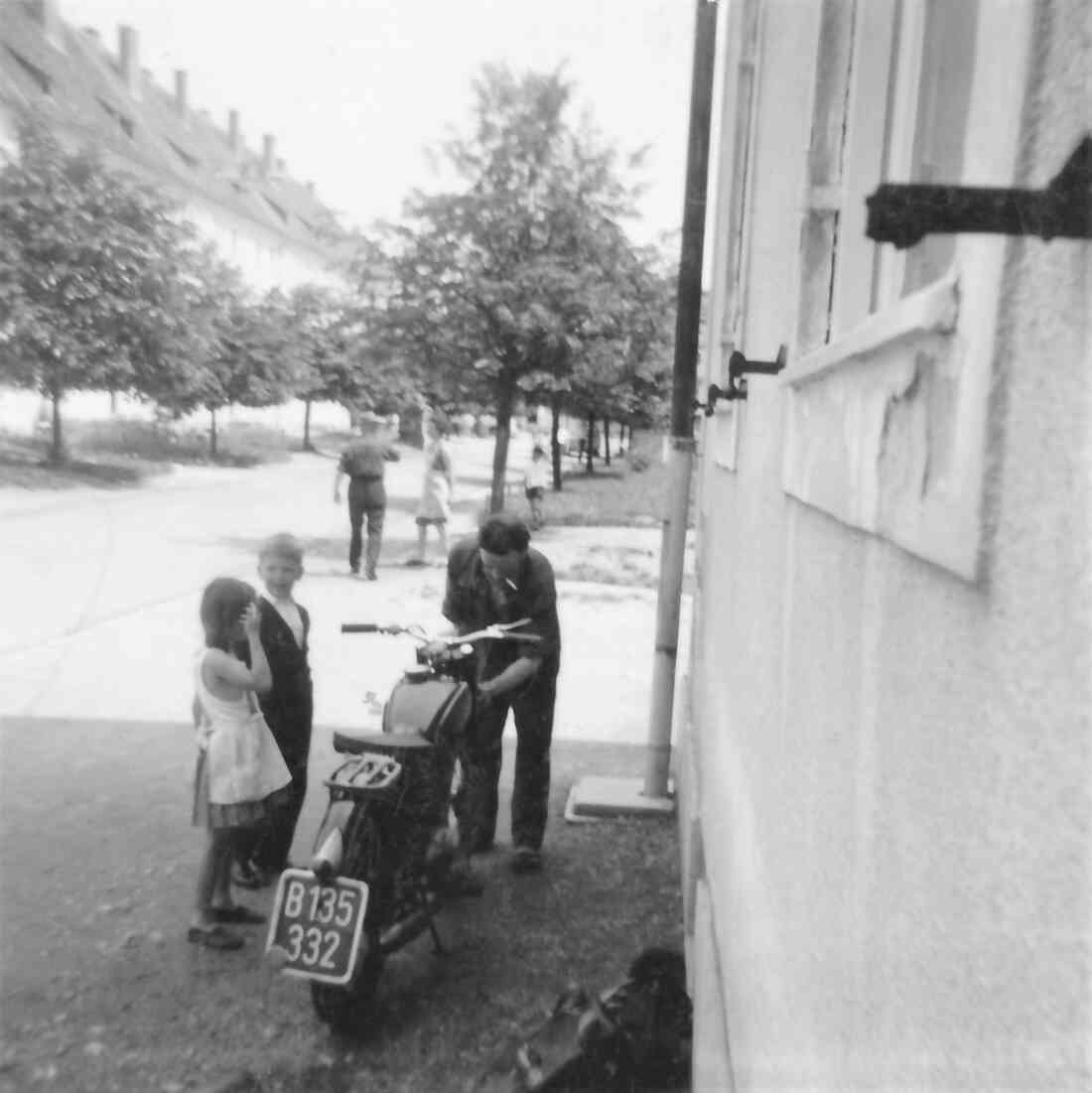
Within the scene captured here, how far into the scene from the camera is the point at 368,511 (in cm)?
1191

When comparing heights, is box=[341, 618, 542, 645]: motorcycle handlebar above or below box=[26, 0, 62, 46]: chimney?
below

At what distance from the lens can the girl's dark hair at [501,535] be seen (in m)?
4.48

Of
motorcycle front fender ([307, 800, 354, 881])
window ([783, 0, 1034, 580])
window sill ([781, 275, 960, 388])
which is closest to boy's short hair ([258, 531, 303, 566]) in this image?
motorcycle front fender ([307, 800, 354, 881])

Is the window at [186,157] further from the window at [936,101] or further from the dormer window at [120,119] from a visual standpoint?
the window at [936,101]

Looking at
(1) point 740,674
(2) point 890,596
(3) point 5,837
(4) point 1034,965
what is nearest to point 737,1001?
(1) point 740,674

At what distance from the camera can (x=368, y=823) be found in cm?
363

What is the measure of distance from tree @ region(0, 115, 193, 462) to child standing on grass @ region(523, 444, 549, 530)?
6.51m

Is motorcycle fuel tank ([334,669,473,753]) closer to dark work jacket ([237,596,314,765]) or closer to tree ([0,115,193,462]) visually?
dark work jacket ([237,596,314,765])

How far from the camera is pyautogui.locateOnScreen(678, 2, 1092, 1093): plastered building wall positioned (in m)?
0.65

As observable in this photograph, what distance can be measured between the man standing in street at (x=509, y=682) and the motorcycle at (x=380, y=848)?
244 millimetres

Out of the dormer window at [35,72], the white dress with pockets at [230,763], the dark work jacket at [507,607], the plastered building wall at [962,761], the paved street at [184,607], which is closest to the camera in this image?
the plastered building wall at [962,761]

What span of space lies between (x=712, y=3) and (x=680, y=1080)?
4.61m

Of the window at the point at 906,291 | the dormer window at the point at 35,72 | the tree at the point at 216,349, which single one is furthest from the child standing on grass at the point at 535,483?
the window at the point at 906,291

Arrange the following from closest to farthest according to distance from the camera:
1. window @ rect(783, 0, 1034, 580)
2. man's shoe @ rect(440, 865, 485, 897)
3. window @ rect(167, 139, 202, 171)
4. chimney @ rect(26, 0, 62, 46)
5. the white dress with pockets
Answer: window @ rect(783, 0, 1034, 580), the white dress with pockets, man's shoe @ rect(440, 865, 485, 897), chimney @ rect(26, 0, 62, 46), window @ rect(167, 139, 202, 171)
